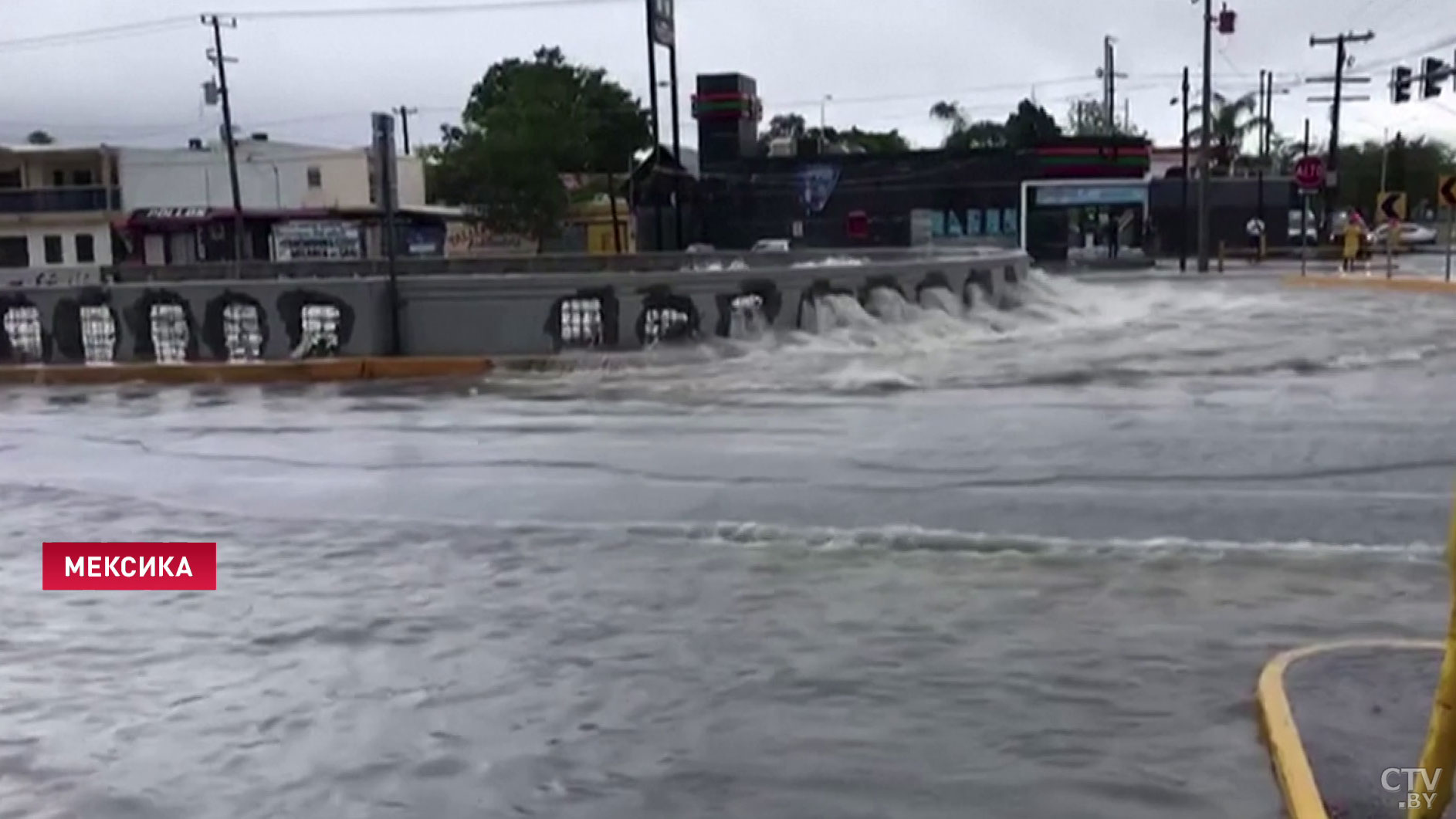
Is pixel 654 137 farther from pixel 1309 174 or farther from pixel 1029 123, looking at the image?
pixel 1029 123

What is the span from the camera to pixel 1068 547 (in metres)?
8.59

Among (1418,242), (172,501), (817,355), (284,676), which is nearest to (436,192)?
(1418,242)

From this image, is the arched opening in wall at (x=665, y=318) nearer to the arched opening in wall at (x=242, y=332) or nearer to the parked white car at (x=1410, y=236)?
the arched opening in wall at (x=242, y=332)

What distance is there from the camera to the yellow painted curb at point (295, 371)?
19.5 m

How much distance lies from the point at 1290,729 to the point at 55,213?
6680cm

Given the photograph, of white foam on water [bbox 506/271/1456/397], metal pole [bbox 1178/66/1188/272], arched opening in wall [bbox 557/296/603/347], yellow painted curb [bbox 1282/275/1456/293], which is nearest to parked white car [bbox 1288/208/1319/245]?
metal pole [bbox 1178/66/1188/272]

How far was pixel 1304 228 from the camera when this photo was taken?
144 feet

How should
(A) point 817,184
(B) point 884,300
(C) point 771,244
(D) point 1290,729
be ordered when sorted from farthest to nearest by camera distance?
(A) point 817,184, (C) point 771,244, (B) point 884,300, (D) point 1290,729

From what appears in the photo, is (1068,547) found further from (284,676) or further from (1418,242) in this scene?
(1418,242)

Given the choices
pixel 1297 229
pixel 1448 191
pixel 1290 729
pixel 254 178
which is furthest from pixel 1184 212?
pixel 1290 729

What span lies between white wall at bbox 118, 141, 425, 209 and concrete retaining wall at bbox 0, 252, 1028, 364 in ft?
156

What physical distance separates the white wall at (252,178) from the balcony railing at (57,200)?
924 mm

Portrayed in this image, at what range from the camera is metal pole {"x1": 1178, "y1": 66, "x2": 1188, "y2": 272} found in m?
48.4

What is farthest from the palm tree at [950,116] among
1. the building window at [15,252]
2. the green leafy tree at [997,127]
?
the building window at [15,252]
